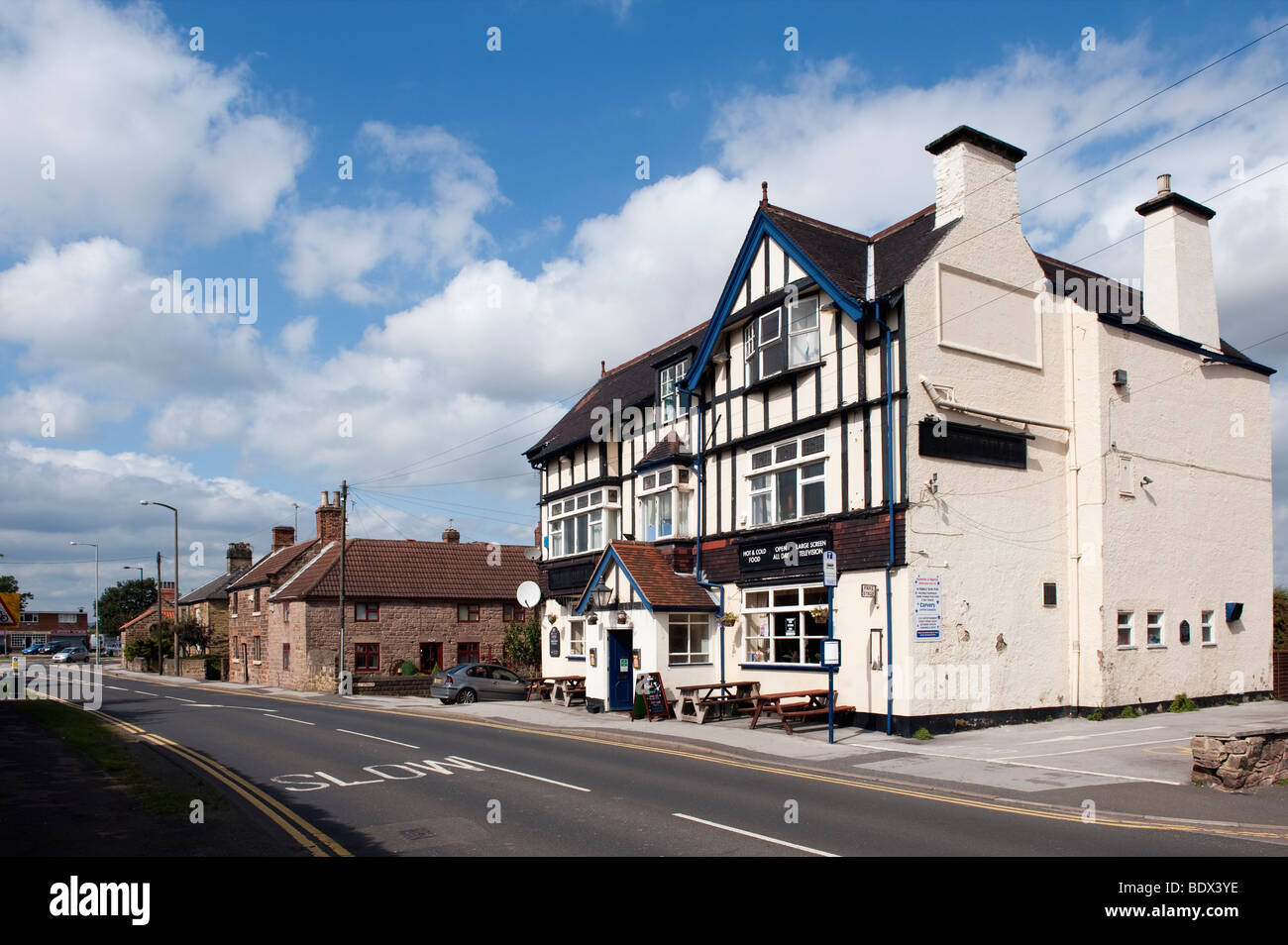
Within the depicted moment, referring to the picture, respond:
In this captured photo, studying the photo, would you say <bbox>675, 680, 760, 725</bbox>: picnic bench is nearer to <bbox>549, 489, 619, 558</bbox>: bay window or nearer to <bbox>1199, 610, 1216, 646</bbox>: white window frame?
<bbox>549, 489, 619, 558</bbox>: bay window

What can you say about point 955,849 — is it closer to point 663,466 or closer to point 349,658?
point 663,466

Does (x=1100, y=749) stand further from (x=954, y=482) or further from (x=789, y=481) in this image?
(x=789, y=481)

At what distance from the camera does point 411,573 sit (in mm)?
46562

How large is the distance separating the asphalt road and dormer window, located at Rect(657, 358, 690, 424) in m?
11.1

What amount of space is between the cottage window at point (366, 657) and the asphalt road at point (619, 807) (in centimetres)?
2436

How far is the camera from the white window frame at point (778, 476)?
70.3 feet

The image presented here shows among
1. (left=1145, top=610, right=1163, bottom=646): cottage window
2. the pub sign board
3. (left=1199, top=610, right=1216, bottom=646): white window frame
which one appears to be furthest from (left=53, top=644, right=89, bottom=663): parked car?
(left=1199, top=610, right=1216, bottom=646): white window frame

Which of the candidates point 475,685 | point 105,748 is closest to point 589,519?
point 475,685

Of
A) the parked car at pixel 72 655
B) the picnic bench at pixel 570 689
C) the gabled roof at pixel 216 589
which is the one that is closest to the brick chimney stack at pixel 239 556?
the gabled roof at pixel 216 589

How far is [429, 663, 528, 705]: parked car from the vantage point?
31.4 m

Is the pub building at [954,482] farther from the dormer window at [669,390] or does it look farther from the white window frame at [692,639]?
the dormer window at [669,390]

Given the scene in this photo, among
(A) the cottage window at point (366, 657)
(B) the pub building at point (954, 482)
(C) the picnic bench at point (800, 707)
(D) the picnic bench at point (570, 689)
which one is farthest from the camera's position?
(A) the cottage window at point (366, 657)
